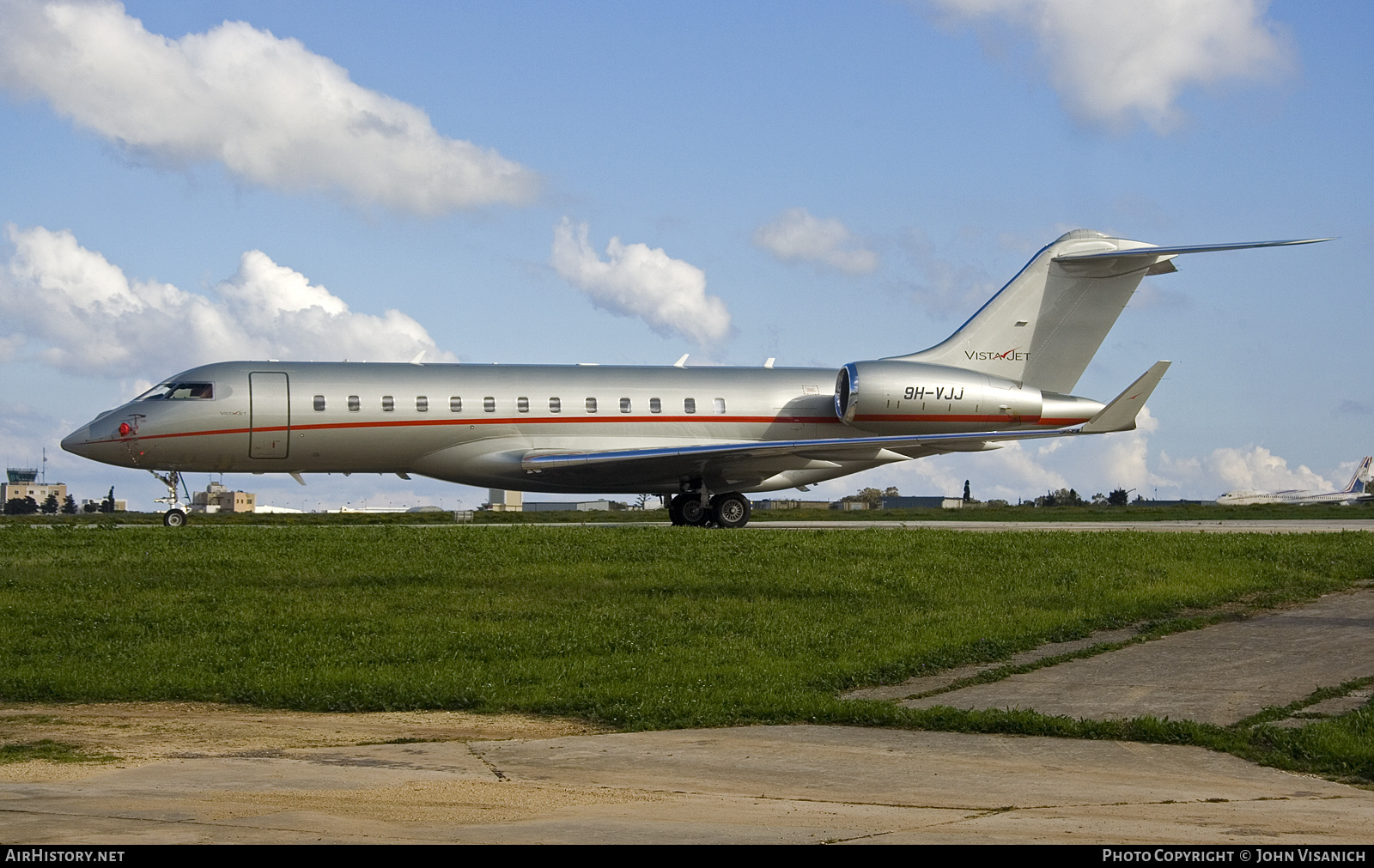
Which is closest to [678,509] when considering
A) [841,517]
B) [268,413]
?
[268,413]

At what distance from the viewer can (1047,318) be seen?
102ft

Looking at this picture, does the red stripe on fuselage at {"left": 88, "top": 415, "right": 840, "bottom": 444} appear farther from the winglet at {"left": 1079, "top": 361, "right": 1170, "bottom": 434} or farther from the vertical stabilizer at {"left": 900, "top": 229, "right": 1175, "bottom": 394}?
the winglet at {"left": 1079, "top": 361, "right": 1170, "bottom": 434}

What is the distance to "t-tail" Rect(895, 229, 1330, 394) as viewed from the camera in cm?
3094

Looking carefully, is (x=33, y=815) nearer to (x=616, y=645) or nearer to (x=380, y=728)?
(x=380, y=728)

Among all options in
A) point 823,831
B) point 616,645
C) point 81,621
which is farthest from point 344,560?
point 823,831

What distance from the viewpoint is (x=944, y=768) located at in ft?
27.9

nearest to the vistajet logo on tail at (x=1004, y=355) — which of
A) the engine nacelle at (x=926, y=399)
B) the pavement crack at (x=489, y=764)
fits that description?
the engine nacelle at (x=926, y=399)

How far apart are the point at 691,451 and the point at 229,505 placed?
1942 inches

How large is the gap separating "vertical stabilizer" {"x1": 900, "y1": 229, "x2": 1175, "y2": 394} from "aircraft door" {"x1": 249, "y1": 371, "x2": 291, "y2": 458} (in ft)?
44.8

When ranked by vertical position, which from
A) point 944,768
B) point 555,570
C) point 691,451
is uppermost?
point 691,451

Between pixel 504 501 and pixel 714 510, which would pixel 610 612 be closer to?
pixel 714 510

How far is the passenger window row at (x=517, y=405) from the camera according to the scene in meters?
27.2

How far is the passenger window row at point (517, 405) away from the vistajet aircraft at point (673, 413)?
0.11 ft

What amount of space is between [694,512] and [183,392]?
10523 millimetres
